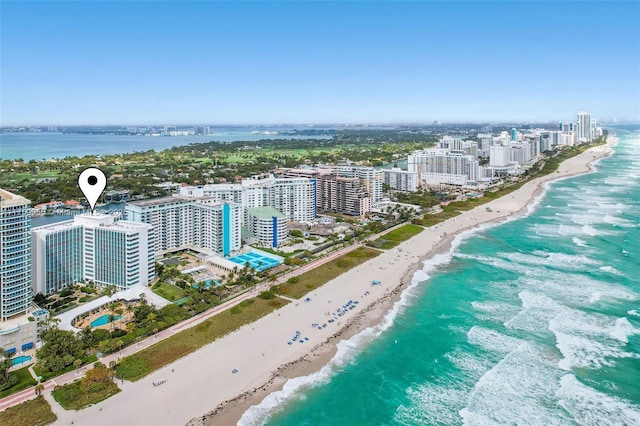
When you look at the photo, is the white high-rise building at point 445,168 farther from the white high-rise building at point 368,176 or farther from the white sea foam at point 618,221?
the white sea foam at point 618,221

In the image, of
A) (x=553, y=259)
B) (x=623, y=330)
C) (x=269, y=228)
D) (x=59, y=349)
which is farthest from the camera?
(x=269, y=228)

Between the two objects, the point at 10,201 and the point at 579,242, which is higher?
the point at 10,201

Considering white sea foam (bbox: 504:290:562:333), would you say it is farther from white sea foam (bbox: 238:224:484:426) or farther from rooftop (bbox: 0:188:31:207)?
rooftop (bbox: 0:188:31:207)

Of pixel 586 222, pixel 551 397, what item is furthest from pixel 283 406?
pixel 586 222

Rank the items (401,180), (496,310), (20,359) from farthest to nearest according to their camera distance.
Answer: (401,180) → (496,310) → (20,359)

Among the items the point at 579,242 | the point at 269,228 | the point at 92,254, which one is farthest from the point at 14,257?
the point at 579,242

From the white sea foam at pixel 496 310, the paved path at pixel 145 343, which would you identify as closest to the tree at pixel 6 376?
Answer: the paved path at pixel 145 343

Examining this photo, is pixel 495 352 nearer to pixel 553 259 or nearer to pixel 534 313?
pixel 534 313
